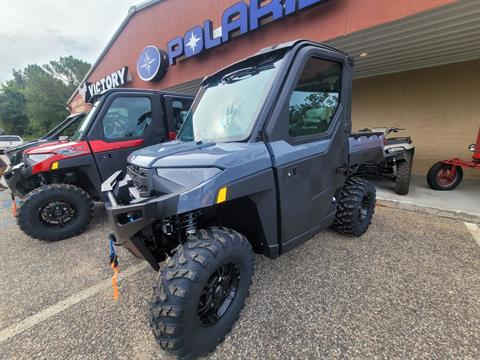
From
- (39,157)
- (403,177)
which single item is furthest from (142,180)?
(403,177)

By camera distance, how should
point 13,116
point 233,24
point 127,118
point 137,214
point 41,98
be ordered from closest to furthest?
1. point 137,214
2. point 127,118
3. point 233,24
4. point 41,98
5. point 13,116

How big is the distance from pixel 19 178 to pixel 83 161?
99 centimetres

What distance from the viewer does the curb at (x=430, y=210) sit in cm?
354

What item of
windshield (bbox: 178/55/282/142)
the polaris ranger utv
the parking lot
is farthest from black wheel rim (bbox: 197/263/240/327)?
the polaris ranger utv

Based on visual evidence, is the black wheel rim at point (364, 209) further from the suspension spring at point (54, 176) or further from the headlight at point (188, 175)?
the suspension spring at point (54, 176)

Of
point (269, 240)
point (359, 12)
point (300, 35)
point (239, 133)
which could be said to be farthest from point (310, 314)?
point (300, 35)

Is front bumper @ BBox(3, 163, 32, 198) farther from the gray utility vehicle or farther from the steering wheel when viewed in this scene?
the gray utility vehicle

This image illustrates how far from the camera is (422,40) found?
184 inches

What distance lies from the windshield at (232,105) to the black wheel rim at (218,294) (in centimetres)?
106

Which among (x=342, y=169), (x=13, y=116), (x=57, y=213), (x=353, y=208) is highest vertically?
(x=13, y=116)

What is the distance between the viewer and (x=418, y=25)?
13.3ft

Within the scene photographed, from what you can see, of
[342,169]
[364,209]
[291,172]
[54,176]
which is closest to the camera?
[291,172]

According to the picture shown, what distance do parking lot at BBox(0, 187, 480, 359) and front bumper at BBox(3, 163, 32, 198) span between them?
1.03 m

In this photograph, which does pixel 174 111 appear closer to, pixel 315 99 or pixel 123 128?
pixel 123 128
